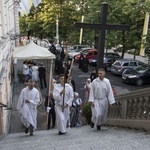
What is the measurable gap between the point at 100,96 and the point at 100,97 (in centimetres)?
3

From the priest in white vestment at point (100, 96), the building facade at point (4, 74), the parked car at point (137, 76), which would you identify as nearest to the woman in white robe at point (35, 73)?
the building facade at point (4, 74)

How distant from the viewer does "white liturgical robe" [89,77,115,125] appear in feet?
21.8

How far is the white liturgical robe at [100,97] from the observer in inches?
262

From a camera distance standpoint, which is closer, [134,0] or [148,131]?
[148,131]

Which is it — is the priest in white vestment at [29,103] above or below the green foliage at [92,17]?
below

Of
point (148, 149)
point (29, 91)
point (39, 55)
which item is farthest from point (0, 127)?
point (39, 55)

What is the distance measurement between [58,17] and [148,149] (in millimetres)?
32806

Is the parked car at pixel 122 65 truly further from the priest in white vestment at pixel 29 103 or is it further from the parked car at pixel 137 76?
the priest in white vestment at pixel 29 103

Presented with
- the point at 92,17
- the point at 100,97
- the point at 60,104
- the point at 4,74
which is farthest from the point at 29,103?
the point at 92,17

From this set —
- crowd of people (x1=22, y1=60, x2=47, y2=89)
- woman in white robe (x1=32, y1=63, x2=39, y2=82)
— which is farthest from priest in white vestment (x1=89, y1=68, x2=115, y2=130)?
woman in white robe (x1=32, y1=63, x2=39, y2=82)

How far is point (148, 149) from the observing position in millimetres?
4348

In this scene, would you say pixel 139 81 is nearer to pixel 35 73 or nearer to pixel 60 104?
pixel 35 73

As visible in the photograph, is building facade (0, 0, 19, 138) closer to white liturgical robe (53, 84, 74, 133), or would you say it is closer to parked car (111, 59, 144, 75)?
white liturgical robe (53, 84, 74, 133)

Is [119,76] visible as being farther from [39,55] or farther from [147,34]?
[39,55]
